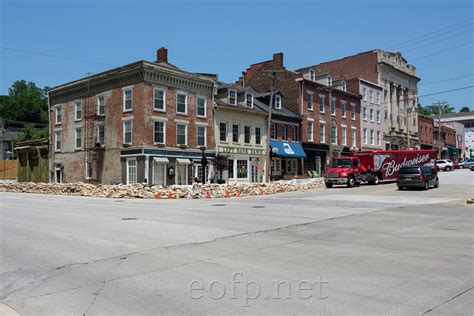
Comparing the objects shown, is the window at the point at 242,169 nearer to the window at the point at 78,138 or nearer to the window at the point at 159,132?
the window at the point at 159,132

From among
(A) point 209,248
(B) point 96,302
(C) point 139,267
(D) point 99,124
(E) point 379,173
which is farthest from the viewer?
(D) point 99,124

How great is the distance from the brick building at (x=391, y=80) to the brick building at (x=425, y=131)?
13.0 feet

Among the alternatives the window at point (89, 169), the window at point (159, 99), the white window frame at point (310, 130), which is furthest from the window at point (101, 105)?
the white window frame at point (310, 130)

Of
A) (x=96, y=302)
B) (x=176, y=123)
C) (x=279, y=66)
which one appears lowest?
(x=96, y=302)

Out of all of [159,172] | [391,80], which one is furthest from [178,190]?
[391,80]

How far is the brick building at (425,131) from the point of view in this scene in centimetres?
7931

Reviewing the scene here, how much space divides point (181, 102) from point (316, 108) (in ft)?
65.2

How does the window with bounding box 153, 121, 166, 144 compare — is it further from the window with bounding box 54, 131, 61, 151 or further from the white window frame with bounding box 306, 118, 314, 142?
the white window frame with bounding box 306, 118, 314, 142

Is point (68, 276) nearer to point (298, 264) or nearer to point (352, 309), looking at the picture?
point (298, 264)

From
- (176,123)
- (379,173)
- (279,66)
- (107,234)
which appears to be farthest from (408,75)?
(107,234)

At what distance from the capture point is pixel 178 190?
28922 mm

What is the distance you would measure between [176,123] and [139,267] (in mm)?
32797

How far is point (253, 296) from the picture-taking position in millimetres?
5918

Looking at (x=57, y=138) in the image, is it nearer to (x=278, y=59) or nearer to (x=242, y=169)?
(x=242, y=169)
